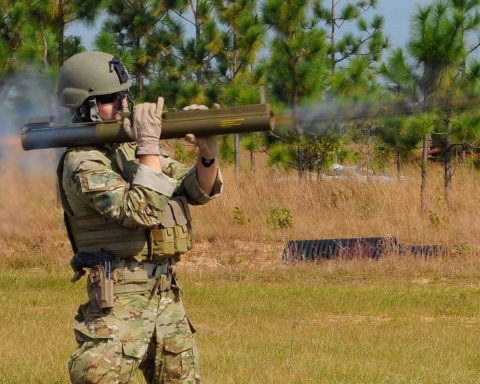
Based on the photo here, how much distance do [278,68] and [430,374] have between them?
35.2 ft

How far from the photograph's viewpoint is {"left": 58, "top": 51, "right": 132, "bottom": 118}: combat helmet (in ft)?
14.2

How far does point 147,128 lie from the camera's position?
164 inches

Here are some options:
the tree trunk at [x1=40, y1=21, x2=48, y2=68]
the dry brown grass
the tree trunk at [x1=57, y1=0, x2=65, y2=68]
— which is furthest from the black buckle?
the tree trunk at [x1=57, y1=0, x2=65, y2=68]

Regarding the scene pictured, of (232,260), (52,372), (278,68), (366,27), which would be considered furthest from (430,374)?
(366,27)

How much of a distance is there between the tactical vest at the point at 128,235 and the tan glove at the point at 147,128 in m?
0.21

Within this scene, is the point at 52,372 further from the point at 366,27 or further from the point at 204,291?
the point at 366,27

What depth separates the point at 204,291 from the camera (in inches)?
407

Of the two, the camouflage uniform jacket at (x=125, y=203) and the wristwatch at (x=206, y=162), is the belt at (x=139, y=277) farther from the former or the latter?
the wristwatch at (x=206, y=162)

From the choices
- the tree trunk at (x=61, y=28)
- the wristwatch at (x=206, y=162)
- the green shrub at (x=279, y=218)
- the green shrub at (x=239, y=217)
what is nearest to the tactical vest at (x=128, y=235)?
the wristwatch at (x=206, y=162)

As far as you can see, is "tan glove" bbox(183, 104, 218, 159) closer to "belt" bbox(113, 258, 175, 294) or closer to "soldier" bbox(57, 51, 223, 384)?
"soldier" bbox(57, 51, 223, 384)

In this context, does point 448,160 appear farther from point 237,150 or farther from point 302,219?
point 237,150

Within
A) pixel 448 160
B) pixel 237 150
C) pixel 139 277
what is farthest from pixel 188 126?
pixel 237 150

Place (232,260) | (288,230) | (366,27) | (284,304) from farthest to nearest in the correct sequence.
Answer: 1. (366,27)
2. (288,230)
3. (232,260)
4. (284,304)

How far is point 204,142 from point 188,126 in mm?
148
